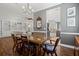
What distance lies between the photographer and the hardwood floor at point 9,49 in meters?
1.87

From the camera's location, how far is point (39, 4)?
191 cm

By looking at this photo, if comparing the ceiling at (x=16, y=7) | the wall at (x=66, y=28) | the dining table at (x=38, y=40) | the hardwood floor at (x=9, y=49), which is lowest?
the hardwood floor at (x=9, y=49)

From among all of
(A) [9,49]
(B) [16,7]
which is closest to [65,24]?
(B) [16,7]

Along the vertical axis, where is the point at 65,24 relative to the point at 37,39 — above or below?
above

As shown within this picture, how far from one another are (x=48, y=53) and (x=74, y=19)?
694 mm

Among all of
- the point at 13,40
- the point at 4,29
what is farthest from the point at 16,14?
the point at 13,40

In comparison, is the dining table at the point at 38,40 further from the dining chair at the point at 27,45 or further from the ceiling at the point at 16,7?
the ceiling at the point at 16,7

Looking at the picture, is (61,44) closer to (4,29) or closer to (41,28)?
(41,28)

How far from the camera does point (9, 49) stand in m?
1.91

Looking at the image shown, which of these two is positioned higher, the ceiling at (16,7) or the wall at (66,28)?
the ceiling at (16,7)

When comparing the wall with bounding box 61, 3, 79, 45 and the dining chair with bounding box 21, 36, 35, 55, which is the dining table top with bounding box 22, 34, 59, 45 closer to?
the dining chair with bounding box 21, 36, 35, 55

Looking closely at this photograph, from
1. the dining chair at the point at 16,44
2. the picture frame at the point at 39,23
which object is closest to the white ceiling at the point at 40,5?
the picture frame at the point at 39,23

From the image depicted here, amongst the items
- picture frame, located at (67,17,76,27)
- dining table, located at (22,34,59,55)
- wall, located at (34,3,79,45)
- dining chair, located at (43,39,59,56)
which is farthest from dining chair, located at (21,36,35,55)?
picture frame, located at (67,17,76,27)

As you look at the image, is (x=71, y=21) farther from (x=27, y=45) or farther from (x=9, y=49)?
(x=9, y=49)
